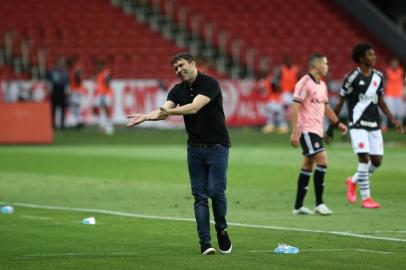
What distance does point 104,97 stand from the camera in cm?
4159

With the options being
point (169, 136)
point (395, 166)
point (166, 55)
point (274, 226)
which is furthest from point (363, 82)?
point (166, 55)

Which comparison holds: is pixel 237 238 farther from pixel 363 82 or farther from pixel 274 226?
pixel 363 82

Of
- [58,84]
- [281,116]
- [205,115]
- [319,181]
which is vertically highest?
[205,115]

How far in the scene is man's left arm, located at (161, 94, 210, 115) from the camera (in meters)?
12.4

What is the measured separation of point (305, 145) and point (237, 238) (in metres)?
3.28

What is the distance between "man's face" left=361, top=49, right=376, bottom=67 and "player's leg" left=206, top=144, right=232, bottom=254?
5.34 meters

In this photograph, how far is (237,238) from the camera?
14117 millimetres

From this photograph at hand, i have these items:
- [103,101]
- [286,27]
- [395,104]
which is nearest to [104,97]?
[103,101]

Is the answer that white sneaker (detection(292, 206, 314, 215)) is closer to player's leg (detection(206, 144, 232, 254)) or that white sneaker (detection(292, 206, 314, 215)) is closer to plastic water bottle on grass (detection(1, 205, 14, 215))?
plastic water bottle on grass (detection(1, 205, 14, 215))

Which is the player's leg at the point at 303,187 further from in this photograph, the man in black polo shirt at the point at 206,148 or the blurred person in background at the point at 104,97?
the blurred person in background at the point at 104,97

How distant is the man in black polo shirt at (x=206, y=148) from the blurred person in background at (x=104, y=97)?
28.4 m

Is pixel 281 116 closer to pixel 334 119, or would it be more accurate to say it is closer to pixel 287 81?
pixel 287 81

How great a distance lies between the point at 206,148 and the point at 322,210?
4441mm

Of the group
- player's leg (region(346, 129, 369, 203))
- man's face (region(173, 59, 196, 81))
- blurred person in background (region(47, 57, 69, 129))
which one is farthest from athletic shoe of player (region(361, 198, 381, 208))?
blurred person in background (region(47, 57, 69, 129))
